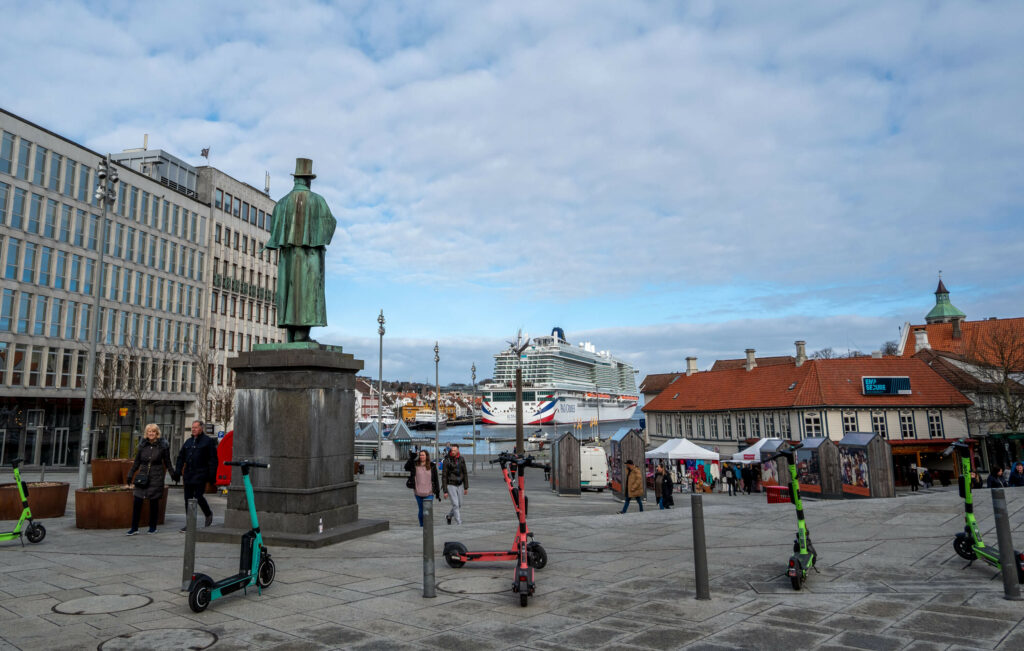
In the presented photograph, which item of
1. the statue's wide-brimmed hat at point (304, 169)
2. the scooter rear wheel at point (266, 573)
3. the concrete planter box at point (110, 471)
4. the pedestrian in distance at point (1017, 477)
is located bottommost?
the pedestrian in distance at point (1017, 477)

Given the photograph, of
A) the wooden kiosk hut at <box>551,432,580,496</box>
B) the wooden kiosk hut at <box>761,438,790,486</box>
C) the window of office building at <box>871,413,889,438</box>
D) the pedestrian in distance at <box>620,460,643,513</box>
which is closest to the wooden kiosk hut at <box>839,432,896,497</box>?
the wooden kiosk hut at <box>761,438,790,486</box>

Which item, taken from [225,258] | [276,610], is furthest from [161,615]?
[225,258]

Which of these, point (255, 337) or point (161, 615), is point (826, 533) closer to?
point (161, 615)

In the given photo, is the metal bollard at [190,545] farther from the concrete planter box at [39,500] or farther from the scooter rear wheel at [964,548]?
the scooter rear wheel at [964,548]

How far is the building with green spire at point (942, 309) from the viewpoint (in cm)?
9731

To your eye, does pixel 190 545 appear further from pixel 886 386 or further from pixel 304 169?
pixel 886 386

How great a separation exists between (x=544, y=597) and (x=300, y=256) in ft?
23.6

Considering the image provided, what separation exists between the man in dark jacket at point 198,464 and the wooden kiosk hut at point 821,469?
18612 millimetres

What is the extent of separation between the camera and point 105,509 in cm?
1131

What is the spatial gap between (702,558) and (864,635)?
1583 millimetres

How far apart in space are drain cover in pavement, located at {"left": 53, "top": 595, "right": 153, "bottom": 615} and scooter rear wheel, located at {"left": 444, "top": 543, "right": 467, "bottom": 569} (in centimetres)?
321

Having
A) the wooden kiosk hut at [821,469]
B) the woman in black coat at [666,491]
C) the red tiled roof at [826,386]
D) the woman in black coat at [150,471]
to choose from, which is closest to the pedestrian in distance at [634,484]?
the woman in black coat at [666,491]

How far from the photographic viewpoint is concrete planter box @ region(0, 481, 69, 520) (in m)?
12.0

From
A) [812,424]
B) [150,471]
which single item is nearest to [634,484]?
[150,471]
